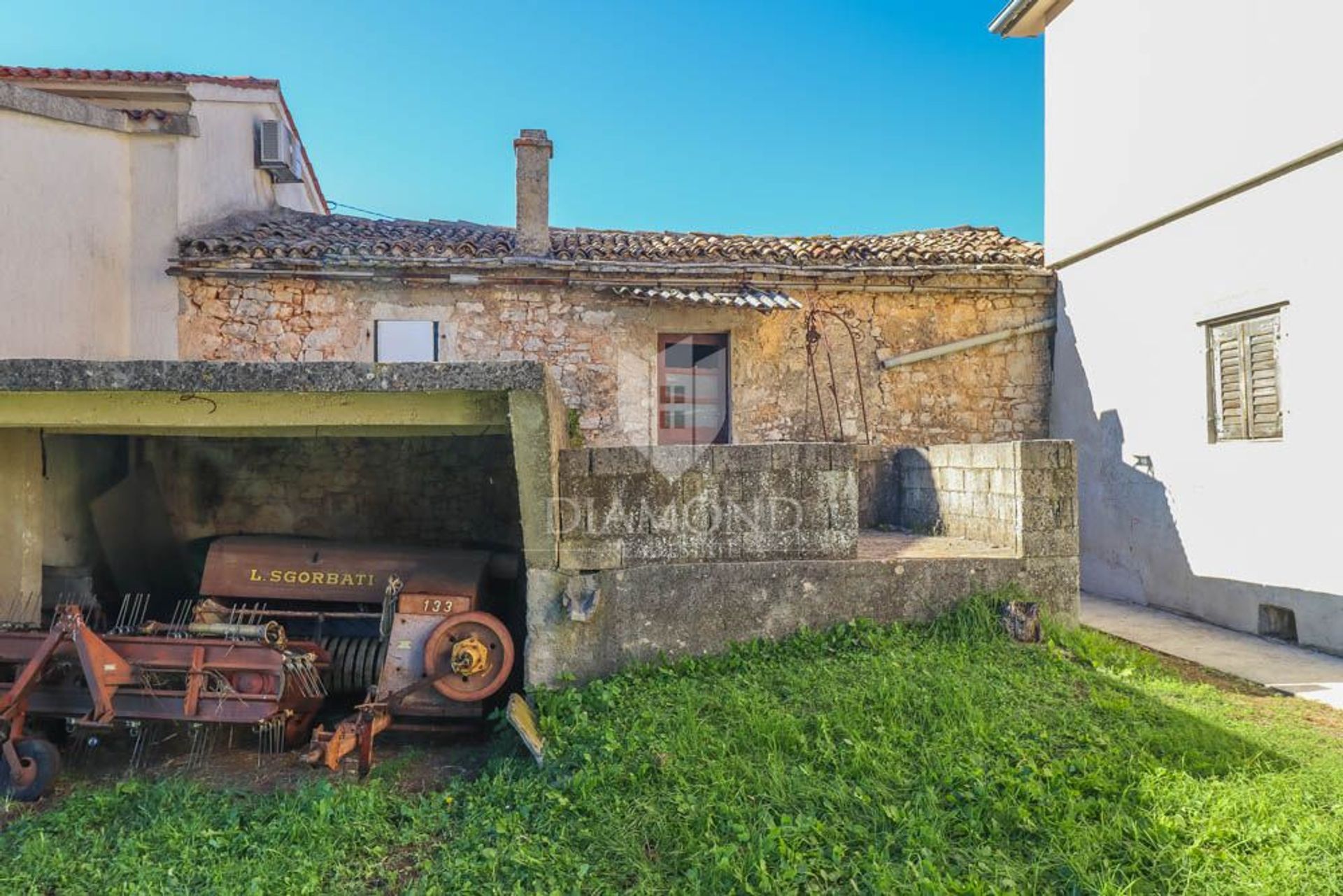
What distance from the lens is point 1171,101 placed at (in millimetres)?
7883

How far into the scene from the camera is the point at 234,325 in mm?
9414

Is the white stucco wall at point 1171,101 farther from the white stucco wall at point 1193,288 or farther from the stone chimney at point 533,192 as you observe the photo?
the stone chimney at point 533,192

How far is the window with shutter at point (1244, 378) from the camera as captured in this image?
22.4 ft

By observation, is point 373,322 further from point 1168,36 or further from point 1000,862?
point 1168,36

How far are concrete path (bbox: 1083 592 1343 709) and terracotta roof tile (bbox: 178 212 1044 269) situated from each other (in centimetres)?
507

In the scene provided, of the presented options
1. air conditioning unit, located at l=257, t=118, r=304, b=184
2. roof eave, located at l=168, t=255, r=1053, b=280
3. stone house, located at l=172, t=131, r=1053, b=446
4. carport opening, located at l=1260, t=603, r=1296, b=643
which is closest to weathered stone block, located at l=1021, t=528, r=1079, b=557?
carport opening, located at l=1260, t=603, r=1296, b=643

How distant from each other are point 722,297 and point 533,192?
312 cm

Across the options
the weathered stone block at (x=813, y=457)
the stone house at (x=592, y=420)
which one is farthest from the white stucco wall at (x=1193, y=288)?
the weathered stone block at (x=813, y=457)

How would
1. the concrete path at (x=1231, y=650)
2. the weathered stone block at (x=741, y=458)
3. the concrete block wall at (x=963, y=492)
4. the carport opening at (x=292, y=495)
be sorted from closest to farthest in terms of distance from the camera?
the weathered stone block at (x=741, y=458) → the concrete path at (x=1231, y=650) → the concrete block wall at (x=963, y=492) → the carport opening at (x=292, y=495)

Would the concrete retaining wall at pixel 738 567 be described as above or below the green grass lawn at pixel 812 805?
above

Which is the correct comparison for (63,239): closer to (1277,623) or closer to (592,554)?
(592,554)

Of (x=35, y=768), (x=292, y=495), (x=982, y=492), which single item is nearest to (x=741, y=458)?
(x=982, y=492)

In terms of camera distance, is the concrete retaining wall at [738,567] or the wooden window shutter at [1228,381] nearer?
the concrete retaining wall at [738,567]

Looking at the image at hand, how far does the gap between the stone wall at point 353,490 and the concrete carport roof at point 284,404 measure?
6.42 ft
